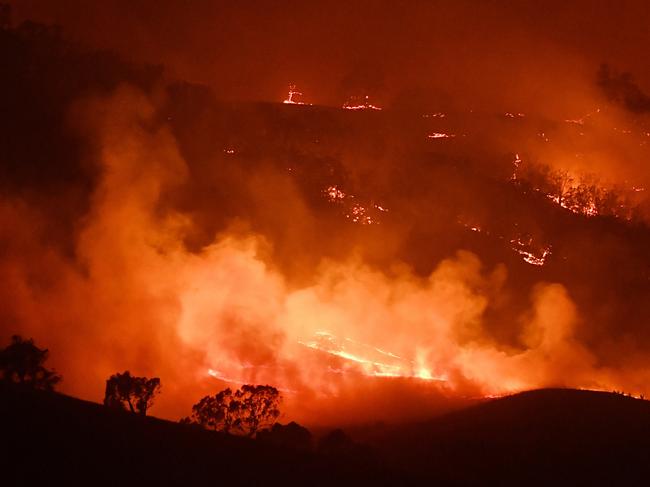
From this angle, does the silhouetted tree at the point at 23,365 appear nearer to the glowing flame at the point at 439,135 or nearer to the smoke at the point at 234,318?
the smoke at the point at 234,318

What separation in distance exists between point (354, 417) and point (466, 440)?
11.4m

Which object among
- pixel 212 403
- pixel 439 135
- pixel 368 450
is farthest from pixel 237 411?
pixel 439 135

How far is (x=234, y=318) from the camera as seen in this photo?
64.4m

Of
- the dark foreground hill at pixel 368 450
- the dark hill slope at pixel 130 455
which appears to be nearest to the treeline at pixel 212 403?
the dark foreground hill at pixel 368 450

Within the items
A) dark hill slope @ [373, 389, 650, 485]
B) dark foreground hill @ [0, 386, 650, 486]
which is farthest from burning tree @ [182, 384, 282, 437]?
dark hill slope @ [373, 389, 650, 485]

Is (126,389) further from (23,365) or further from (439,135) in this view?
(439,135)

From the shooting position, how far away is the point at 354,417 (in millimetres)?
52344

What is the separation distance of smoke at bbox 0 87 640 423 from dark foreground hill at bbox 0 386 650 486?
9.04 m

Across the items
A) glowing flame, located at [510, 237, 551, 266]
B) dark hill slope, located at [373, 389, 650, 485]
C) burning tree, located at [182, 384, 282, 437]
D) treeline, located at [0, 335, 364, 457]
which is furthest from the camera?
glowing flame, located at [510, 237, 551, 266]

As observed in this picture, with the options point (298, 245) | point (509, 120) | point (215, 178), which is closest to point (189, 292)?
point (298, 245)

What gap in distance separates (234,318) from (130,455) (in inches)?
1457

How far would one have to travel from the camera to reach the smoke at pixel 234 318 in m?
58.7

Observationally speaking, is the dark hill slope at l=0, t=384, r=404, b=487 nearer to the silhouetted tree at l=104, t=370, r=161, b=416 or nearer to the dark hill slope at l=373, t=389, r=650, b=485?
the dark hill slope at l=373, t=389, r=650, b=485

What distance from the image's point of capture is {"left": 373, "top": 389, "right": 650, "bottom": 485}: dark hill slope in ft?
124
